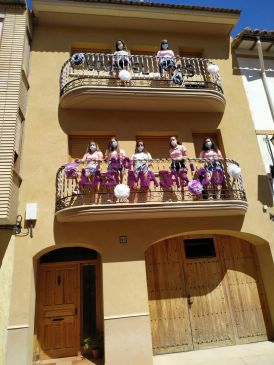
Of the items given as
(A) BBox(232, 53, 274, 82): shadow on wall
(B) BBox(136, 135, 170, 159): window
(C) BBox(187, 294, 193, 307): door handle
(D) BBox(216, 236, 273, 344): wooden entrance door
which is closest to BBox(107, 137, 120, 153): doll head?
(B) BBox(136, 135, 170, 159): window

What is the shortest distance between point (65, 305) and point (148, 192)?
4.02 m

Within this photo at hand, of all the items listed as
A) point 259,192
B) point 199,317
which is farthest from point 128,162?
point 199,317

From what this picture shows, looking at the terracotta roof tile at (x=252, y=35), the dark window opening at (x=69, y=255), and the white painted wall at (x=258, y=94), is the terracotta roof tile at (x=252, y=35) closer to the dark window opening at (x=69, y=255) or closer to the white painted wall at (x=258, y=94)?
the white painted wall at (x=258, y=94)

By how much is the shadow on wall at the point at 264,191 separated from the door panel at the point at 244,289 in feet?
4.99

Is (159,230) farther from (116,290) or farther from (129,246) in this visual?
(116,290)

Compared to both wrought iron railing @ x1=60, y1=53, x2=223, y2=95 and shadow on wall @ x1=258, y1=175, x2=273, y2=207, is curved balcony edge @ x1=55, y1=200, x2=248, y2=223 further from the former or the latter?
wrought iron railing @ x1=60, y1=53, x2=223, y2=95

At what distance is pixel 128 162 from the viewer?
7.84 m

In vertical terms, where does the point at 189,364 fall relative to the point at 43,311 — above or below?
below

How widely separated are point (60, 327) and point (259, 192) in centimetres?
713

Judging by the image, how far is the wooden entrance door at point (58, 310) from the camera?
7.89m

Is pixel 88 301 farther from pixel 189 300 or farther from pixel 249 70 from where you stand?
pixel 249 70

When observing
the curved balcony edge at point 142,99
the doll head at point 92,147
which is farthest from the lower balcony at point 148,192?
the curved balcony edge at point 142,99

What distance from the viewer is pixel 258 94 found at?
10469 mm

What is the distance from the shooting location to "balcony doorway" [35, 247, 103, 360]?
7.89m
